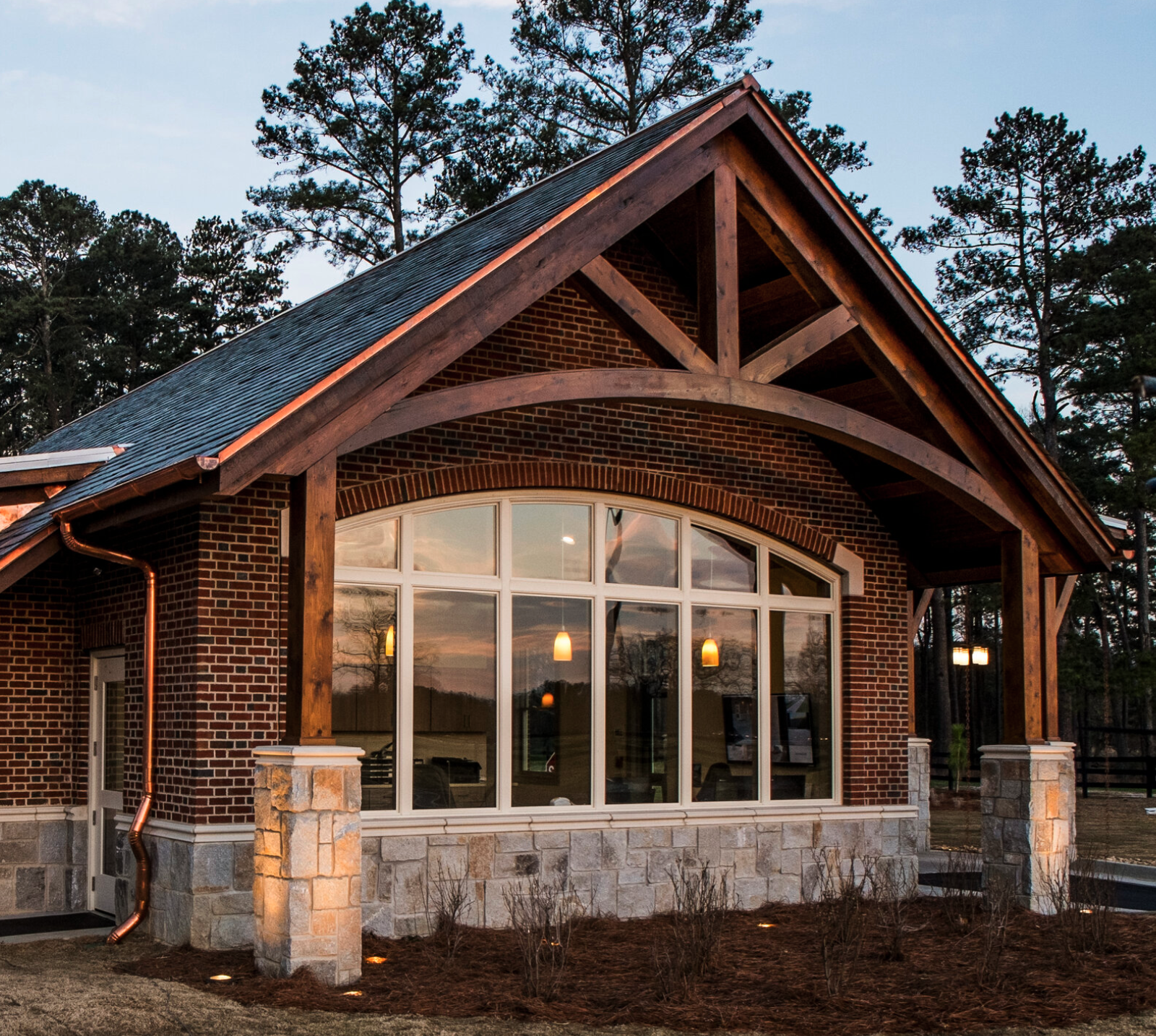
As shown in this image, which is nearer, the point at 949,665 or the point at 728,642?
the point at 728,642

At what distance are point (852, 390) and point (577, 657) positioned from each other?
313cm

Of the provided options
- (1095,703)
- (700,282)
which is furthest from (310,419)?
(1095,703)

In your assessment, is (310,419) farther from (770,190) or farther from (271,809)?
(770,190)

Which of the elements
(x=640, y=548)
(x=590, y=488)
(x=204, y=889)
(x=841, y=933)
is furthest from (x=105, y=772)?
(x=841, y=933)

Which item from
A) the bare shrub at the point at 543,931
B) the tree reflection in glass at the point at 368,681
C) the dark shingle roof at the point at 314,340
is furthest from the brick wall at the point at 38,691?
the bare shrub at the point at 543,931

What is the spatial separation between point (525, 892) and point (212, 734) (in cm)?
259

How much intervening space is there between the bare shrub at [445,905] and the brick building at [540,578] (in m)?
0.10

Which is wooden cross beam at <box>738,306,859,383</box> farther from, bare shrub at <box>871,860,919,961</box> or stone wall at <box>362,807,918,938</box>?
stone wall at <box>362,807,918,938</box>

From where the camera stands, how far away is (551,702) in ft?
33.4

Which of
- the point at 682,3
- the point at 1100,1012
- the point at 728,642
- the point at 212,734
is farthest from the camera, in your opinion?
the point at 682,3

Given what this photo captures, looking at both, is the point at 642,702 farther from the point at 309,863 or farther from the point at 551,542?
the point at 309,863

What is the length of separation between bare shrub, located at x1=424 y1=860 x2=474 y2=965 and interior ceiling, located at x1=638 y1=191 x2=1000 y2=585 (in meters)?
4.83

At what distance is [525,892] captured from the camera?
31.8 ft

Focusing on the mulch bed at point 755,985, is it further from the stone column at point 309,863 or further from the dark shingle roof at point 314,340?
the dark shingle roof at point 314,340
